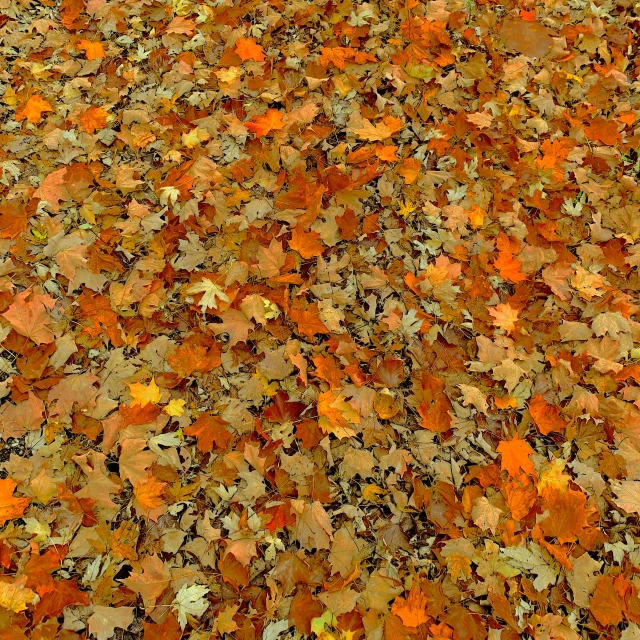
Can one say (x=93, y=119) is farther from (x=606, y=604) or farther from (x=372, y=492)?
(x=606, y=604)

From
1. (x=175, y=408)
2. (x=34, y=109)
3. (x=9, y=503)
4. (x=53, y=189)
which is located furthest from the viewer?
(x=34, y=109)

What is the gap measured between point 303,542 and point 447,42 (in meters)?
3.02

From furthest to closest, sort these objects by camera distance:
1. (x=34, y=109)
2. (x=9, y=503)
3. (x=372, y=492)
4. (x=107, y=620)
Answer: (x=34, y=109) → (x=372, y=492) → (x=9, y=503) → (x=107, y=620)

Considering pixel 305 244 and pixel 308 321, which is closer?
pixel 308 321

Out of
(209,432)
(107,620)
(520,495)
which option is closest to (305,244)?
(209,432)

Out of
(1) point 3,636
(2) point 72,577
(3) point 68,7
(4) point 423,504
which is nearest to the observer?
(1) point 3,636

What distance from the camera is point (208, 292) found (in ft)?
7.76

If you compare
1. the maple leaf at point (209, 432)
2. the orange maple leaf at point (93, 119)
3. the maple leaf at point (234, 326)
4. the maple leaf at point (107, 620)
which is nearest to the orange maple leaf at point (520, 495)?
the maple leaf at point (209, 432)

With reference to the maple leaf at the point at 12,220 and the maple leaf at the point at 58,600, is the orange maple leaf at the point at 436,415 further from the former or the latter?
the maple leaf at the point at 12,220

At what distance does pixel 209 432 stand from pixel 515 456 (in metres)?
1.23

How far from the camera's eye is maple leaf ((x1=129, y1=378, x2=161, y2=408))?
6.99 ft

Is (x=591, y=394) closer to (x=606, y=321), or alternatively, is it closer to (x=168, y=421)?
(x=606, y=321)

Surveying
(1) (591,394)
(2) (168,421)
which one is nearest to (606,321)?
(1) (591,394)

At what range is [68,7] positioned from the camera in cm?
330
